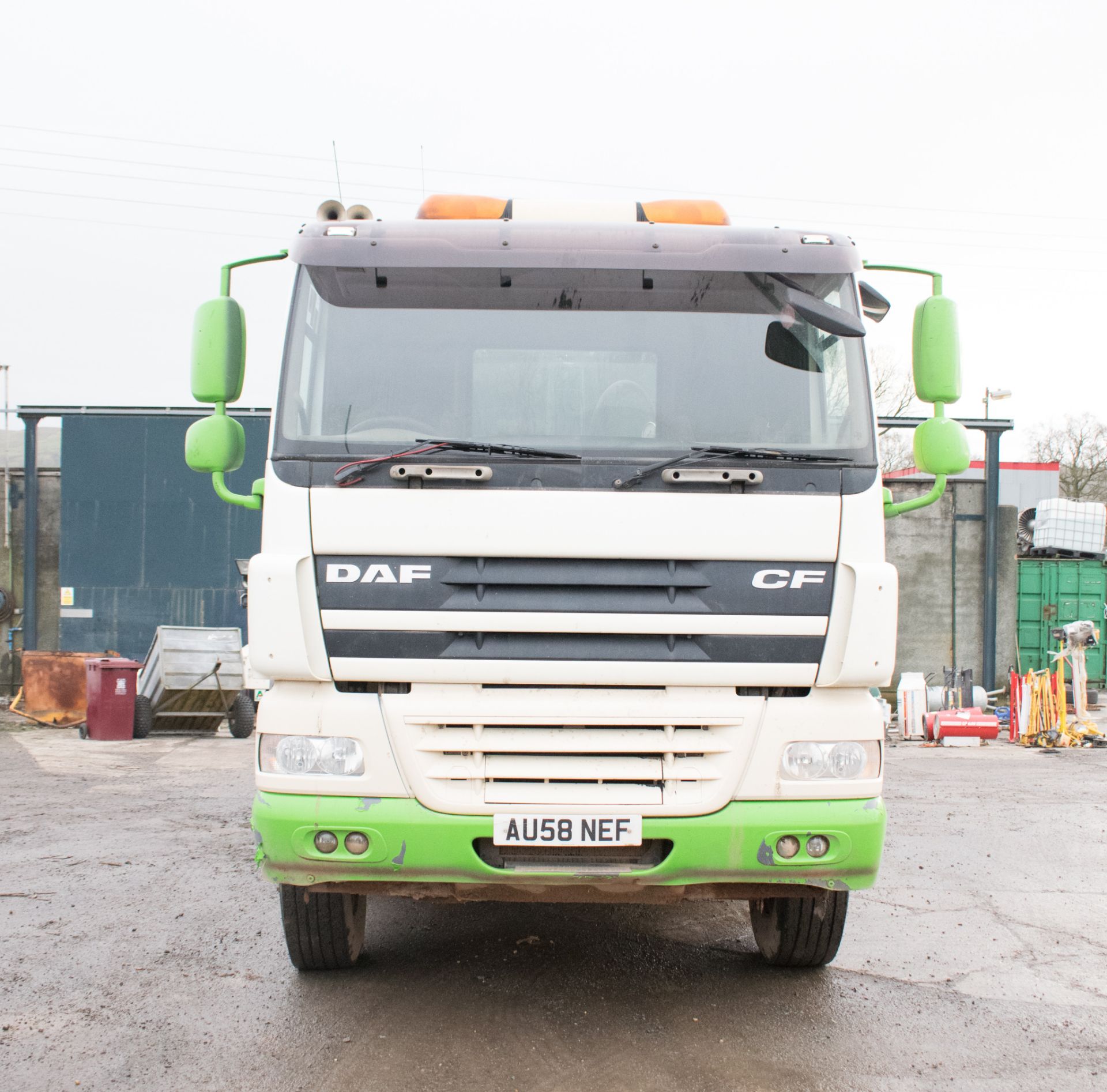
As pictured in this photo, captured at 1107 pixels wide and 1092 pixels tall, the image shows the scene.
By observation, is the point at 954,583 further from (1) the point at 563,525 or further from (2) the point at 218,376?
(2) the point at 218,376

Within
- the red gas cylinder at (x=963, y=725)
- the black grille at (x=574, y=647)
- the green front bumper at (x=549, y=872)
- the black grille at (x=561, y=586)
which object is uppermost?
the black grille at (x=561, y=586)

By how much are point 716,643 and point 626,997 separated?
1.55m

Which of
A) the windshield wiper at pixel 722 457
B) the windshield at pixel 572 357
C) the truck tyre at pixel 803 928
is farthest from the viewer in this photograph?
the truck tyre at pixel 803 928

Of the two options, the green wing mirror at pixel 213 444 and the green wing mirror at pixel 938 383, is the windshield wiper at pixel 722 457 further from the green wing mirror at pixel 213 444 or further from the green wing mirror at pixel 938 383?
the green wing mirror at pixel 213 444

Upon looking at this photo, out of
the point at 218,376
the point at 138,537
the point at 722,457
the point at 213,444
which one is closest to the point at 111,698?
the point at 138,537

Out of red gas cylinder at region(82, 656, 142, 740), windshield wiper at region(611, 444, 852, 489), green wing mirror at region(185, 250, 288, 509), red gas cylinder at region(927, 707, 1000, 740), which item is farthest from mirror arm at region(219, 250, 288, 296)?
red gas cylinder at region(927, 707, 1000, 740)

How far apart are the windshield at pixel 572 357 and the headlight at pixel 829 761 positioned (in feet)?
3.41

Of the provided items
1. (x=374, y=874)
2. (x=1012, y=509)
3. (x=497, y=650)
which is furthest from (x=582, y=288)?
(x=1012, y=509)

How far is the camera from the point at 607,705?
3.63m

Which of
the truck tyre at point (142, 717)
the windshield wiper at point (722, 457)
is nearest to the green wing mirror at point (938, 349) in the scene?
the windshield wiper at point (722, 457)

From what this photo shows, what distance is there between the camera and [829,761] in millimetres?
3658

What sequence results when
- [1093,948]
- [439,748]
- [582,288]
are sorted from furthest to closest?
[1093,948] < [582,288] < [439,748]

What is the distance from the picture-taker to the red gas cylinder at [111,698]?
552 inches

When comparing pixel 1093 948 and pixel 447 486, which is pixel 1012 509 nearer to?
pixel 1093 948
